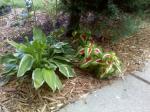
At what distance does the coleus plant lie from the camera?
11.0 ft

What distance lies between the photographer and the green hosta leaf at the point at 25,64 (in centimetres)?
307

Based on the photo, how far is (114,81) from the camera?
11.3 ft

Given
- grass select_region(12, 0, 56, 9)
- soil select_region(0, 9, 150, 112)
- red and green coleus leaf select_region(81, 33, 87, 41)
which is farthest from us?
grass select_region(12, 0, 56, 9)

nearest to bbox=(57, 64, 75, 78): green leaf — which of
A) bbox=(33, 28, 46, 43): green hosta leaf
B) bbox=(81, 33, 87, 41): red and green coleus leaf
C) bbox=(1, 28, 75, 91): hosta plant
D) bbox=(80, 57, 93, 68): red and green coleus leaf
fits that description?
bbox=(1, 28, 75, 91): hosta plant

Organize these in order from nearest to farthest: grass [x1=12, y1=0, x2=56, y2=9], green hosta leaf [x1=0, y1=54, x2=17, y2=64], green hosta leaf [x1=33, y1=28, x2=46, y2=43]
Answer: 1. green hosta leaf [x1=0, y1=54, x2=17, y2=64]
2. green hosta leaf [x1=33, y1=28, x2=46, y2=43]
3. grass [x1=12, y1=0, x2=56, y2=9]

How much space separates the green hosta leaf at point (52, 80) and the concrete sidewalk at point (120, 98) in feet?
0.78

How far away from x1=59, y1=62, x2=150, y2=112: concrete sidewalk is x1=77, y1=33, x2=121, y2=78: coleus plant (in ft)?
0.54

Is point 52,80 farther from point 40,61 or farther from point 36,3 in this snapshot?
point 36,3

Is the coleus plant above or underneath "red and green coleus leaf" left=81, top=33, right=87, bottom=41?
underneath

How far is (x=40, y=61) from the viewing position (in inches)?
128

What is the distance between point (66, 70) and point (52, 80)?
289 millimetres

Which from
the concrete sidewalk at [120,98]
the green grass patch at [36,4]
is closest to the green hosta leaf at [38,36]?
the concrete sidewalk at [120,98]

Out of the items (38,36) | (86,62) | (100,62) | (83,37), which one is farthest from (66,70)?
(83,37)

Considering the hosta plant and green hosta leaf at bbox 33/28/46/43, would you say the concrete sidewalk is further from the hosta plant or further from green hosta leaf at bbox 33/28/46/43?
green hosta leaf at bbox 33/28/46/43
